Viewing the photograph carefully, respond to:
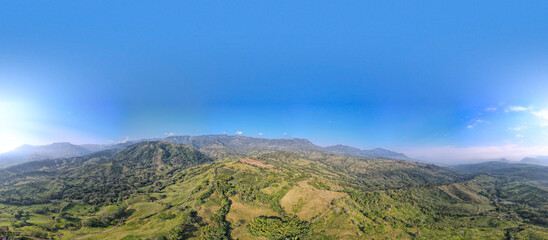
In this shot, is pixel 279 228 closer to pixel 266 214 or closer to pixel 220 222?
pixel 266 214

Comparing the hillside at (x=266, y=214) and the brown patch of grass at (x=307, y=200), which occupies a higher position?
the brown patch of grass at (x=307, y=200)

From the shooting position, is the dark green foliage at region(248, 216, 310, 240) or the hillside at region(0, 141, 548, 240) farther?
the hillside at region(0, 141, 548, 240)

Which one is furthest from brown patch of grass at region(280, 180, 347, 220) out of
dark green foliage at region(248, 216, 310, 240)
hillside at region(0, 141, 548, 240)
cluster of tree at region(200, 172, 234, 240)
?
cluster of tree at region(200, 172, 234, 240)

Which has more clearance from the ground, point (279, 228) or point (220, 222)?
point (279, 228)

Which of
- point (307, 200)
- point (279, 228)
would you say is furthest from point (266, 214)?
point (307, 200)

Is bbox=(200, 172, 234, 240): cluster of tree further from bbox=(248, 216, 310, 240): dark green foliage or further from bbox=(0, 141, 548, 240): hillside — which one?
bbox=(248, 216, 310, 240): dark green foliage

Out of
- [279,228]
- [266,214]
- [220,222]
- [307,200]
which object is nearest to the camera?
[279,228]

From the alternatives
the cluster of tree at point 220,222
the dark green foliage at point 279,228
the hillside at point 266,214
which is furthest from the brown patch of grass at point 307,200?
the cluster of tree at point 220,222

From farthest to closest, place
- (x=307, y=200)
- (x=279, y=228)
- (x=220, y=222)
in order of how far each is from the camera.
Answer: (x=307, y=200), (x=220, y=222), (x=279, y=228)

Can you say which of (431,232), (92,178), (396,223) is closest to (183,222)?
(396,223)

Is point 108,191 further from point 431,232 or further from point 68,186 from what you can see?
point 431,232

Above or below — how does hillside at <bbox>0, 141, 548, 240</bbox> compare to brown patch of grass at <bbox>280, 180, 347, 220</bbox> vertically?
below

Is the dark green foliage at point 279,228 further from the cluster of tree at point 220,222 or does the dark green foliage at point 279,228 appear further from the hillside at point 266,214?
the cluster of tree at point 220,222

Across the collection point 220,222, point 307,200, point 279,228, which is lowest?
point 220,222
